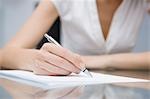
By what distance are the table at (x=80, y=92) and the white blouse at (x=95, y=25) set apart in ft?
2.02

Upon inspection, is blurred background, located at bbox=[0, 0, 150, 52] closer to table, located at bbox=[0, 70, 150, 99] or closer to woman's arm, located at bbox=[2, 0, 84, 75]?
woman's arm, located at bbox=[2, 0, 84, 75]

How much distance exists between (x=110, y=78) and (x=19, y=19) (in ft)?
7.42

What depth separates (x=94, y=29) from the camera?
1317 mm

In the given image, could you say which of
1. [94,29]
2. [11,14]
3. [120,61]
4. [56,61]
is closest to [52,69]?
[56,61]

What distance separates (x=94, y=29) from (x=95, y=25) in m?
0.02

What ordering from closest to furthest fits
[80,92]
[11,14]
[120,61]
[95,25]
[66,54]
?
[80,92] → [66,54] → [120,61] → [95,25] → [11,14]

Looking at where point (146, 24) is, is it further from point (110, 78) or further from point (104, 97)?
point (104, 97)

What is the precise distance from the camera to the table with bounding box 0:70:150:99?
0.59 meters

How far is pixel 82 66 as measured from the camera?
2.59ft

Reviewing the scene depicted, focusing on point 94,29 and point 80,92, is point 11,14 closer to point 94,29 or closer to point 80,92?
point 94,29

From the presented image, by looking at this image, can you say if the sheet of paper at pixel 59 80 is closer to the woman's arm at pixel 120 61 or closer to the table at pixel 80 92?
the table at pixel 80 92

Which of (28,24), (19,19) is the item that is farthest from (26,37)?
(19,19)

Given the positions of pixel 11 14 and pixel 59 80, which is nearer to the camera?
pixel 59 80

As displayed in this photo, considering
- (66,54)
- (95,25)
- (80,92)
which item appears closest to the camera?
(80,92)
